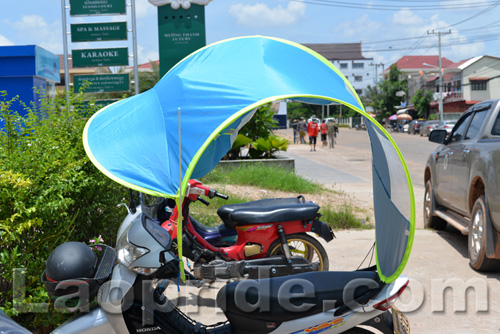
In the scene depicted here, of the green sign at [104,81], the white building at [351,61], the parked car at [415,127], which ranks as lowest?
the parked car at [415,127]

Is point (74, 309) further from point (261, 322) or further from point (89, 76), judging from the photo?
point (89, 76)

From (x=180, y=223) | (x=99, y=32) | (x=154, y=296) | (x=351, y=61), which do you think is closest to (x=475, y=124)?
(x=180, y=223)

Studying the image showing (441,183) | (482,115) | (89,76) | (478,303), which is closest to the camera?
(478,303)

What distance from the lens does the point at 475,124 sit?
23.6 feet

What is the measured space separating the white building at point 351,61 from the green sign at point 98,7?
127 meters

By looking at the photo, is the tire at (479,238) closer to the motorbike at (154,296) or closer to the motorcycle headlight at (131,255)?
the motorbike at (154,296)

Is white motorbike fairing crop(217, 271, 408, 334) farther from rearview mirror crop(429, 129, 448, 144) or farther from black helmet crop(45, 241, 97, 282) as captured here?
rearview mirror crop(429, 129, 448, 144)

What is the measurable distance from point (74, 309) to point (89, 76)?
9.20 meters

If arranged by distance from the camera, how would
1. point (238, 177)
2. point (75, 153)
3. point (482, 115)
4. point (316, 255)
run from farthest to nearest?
point (238, 177), point (482, 115), point (316, 255), point (75, 153)

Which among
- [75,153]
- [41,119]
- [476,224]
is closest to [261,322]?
[75,153]

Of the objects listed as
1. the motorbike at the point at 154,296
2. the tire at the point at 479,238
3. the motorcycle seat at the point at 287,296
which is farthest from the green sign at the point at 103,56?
the motorcycle seat at the point at 287,296

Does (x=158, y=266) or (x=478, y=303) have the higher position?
(x=158, y=266)

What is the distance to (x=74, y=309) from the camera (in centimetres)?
329

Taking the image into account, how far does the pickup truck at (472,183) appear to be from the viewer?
5.81 m
